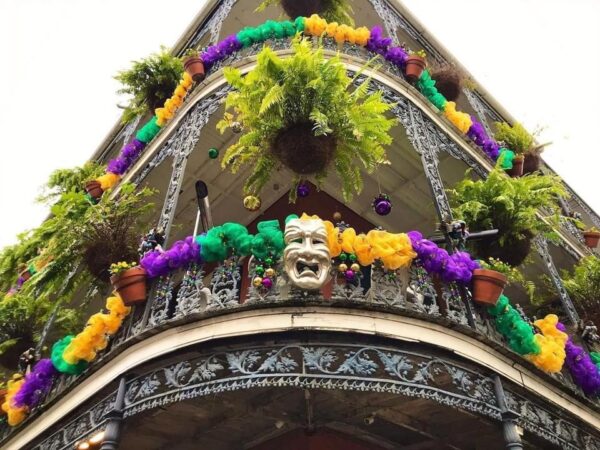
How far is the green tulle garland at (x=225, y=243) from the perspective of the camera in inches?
196

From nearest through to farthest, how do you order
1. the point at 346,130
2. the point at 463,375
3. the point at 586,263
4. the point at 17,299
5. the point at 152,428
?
the point at 463,375 < the point at 346,130 < the point at 152,428 < the point at 17,299 < the point at 586,263

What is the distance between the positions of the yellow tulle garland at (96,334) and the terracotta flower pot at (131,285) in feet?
0.59

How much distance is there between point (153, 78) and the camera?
938 centimetres

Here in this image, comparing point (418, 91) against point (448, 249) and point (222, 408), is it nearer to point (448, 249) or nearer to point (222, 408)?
point (448, 249)

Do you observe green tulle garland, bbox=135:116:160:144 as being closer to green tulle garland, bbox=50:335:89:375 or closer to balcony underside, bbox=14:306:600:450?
green tulle garland, bbox=50:335:89:375

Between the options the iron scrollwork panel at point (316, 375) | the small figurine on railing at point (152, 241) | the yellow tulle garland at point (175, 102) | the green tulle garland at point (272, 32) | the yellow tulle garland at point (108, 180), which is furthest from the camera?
the yellow tulle garland at point (108, 180)

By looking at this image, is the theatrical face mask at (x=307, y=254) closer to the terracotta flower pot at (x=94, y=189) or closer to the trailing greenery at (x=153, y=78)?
the terracotta flower pot at (x=94, y=189)

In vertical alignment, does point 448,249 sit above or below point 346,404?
above

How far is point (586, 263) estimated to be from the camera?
8641mm

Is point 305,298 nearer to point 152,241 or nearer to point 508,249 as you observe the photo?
point 152,241

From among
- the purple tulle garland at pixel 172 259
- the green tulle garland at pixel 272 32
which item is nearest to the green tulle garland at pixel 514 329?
the purple tulle garland at pixel 172 259

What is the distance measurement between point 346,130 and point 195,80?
386cm

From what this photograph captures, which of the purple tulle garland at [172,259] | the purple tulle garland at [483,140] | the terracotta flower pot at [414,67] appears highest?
the terracotta flower pot at [414,67]

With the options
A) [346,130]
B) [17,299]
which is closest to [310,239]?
[346,130]
